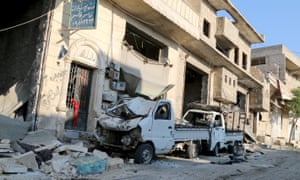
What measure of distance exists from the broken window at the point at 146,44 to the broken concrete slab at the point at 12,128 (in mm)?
7879

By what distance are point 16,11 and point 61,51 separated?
4417mm

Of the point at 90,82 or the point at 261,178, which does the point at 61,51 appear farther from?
the point at 261,178

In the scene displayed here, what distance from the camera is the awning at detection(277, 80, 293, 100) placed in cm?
3609

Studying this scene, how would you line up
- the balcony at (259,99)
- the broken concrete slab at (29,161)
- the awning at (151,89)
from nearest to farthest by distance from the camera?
the broken concrete slab at (29,161), the awning at (151,89), the balcony at (259,99)

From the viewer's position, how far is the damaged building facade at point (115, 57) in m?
11.7

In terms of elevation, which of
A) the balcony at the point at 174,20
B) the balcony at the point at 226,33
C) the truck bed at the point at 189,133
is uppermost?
the balcony at the point at 226,33

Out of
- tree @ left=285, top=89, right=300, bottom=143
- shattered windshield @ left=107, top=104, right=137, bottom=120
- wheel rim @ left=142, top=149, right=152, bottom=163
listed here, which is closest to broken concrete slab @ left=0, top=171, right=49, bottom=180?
wheel rim @ left=142, top=149, right=152, bottom=163

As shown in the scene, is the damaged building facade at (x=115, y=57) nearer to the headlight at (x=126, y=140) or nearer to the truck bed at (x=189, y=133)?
the headlight at (x=126, y=140)

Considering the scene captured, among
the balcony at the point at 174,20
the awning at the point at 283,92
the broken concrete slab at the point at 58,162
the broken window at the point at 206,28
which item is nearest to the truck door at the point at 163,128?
the broken concrete slab at the point at 58,162

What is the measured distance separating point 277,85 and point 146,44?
2238 cm

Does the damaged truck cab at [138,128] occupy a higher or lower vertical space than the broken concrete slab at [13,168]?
higher

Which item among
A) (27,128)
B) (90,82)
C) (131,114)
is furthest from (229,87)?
(27,128)

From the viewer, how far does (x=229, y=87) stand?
25.7 m

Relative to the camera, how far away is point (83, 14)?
38.2 feet
